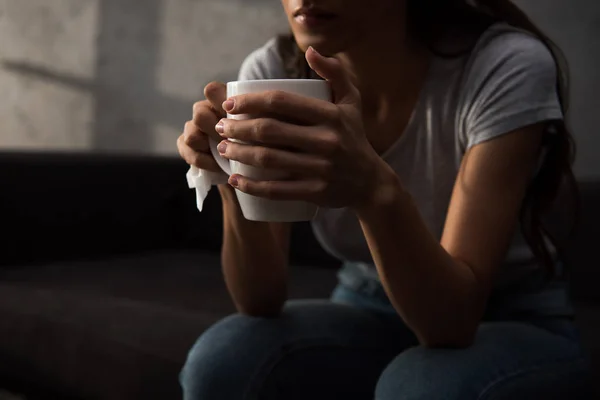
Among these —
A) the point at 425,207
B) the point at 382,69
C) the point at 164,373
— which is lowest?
the point at 164,373

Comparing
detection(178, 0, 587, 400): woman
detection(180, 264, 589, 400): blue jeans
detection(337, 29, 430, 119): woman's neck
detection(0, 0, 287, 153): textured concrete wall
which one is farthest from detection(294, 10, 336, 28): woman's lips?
detection(0, 0, 287, 153): textured concrete wall

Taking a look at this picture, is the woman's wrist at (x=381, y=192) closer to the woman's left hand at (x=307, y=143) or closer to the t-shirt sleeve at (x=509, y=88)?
the woman's left hand at (x=307, y=143)

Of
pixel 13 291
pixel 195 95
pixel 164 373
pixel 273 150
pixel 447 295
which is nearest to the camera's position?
pixel 273 150

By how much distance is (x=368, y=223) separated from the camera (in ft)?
2.28

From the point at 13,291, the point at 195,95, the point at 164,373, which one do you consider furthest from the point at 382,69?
the point at 195,95

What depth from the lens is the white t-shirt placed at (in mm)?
837

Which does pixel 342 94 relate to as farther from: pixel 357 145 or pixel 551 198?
pixel 551 198

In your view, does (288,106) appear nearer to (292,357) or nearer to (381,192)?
(381,192)

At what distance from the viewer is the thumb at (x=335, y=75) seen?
24.6 inches

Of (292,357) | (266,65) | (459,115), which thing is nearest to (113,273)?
(266,65)

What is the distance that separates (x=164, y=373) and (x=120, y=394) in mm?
104

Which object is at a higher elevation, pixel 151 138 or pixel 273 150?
pixel 273 150

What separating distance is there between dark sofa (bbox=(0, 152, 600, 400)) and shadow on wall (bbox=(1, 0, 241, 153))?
0.46 m

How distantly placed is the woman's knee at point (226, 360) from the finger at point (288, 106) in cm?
34
